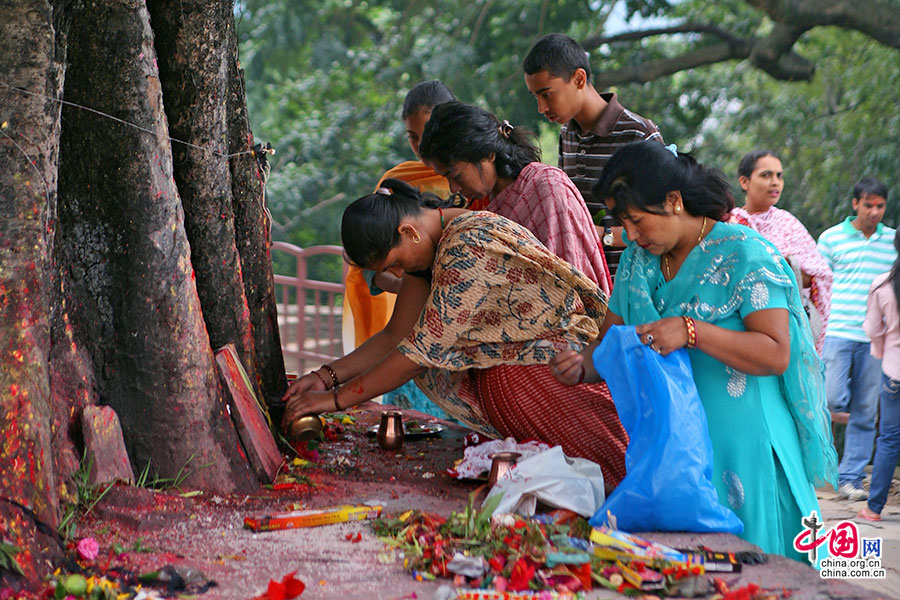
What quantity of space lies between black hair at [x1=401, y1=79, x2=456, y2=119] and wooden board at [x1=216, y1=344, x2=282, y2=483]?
6.10ft

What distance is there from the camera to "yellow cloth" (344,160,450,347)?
4949 mm

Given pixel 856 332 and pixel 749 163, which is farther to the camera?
pixel 856 332

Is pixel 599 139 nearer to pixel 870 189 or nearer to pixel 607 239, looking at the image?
pixel 607 239

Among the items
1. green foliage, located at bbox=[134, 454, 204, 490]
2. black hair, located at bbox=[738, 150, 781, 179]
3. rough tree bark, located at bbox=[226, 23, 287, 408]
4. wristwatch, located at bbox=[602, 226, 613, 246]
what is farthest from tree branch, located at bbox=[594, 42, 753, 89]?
green foliage, located at bbox=[134, 454, 204, 490]

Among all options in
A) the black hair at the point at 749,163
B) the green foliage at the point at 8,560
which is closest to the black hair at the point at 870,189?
the black hair at the point at 749,163

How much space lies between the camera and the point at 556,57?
4203 mm

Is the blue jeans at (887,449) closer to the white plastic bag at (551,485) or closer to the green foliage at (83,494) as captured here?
the white plastic bag at (551,485)

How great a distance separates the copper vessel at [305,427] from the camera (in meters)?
3.56

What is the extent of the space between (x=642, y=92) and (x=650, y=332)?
10.2 metres

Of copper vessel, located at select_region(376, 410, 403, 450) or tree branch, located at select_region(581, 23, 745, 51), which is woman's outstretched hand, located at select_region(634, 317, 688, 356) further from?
tree branch, located at select_region(581, 23, 745, 51)

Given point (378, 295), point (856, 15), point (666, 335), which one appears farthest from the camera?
point (856, 15)

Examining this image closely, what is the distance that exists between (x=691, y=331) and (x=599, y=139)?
74.9 inches

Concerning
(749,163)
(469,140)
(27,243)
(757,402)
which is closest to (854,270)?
(749,163)

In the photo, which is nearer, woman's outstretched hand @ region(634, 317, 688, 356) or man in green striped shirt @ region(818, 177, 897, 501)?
woman's outstretched hand @ region(634, 317, 688, 356)
